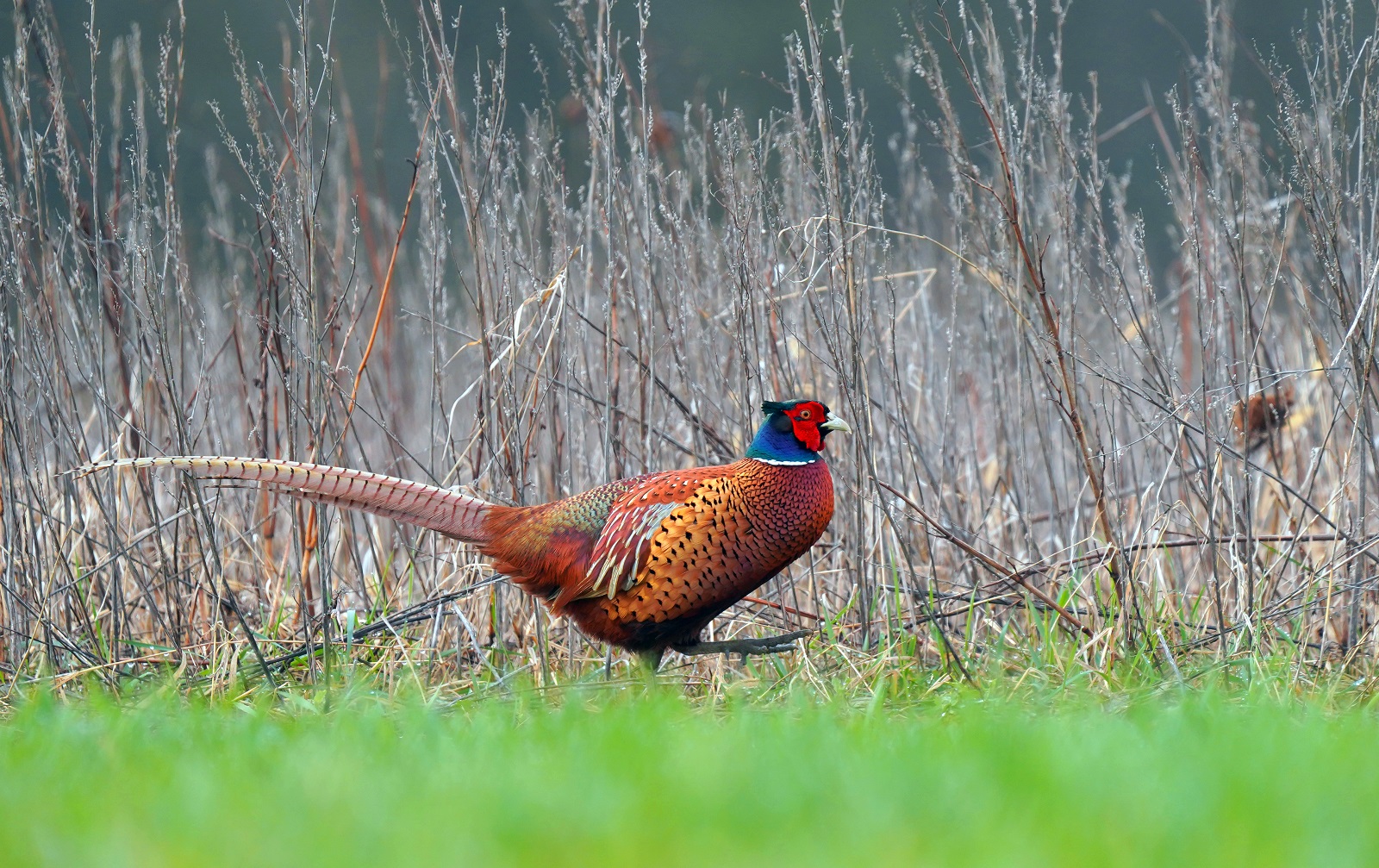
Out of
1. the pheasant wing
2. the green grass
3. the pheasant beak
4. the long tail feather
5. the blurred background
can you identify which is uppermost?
the blurred background

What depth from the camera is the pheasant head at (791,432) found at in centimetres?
309

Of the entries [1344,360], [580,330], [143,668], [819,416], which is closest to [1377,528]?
[1344,360]

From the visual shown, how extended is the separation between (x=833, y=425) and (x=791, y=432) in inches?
4.1

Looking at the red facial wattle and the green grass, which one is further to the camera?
the red facial wattle

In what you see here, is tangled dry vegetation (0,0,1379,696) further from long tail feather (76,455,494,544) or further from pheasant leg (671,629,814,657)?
Answer: long tail feather (76,455,494,544)

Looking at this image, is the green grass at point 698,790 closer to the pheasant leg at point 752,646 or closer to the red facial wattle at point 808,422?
the pheasant leg at point 752,646

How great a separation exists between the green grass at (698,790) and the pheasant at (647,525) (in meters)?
0.62

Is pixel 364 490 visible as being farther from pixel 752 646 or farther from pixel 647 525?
pixel 752 646

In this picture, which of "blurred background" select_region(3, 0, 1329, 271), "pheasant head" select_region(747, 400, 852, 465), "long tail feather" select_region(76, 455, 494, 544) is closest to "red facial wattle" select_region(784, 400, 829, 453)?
"pheasant head" select_region(747, 400, 852, 465)

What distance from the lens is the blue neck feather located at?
10.1 feet

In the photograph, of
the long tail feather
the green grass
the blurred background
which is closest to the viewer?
the green grass

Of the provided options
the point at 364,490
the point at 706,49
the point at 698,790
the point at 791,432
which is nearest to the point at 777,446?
the point at 791,432

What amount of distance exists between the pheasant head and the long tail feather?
0.71 meters

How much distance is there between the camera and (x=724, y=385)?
3.58 metres
